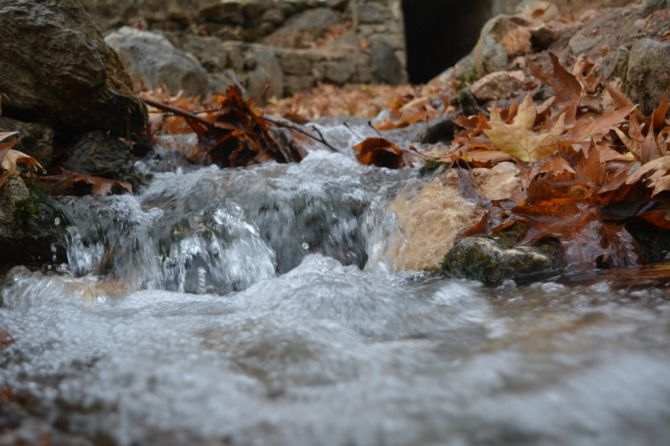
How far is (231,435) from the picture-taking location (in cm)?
88

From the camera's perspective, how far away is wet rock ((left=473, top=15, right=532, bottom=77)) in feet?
15.7

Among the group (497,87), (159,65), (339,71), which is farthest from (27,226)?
(339,71)

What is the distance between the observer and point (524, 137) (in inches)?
90.4

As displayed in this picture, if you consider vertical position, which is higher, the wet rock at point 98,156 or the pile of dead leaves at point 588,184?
the wet rock at point 98,156

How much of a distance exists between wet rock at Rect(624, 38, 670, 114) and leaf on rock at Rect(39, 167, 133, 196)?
2291 millimetres

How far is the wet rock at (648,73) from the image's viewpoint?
7.62 ft

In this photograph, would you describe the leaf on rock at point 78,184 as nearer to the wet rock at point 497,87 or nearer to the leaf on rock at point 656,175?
the leaf on rock at point 656,175

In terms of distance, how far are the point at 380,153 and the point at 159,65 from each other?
12.5 ft

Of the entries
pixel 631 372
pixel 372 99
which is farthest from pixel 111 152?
pixel 372 99

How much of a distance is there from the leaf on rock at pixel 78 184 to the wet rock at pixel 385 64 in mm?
6312

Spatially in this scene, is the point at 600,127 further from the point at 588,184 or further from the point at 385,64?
the point at 385,64

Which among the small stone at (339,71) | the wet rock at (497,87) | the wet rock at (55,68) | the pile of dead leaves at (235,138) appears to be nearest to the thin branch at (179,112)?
the pile of dead leaves at (235,138)

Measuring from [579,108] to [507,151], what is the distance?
79cm

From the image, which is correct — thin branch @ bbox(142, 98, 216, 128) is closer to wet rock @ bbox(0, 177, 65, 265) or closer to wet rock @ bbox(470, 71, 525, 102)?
wet rock @ bbox(0, 177, 65, 265)
